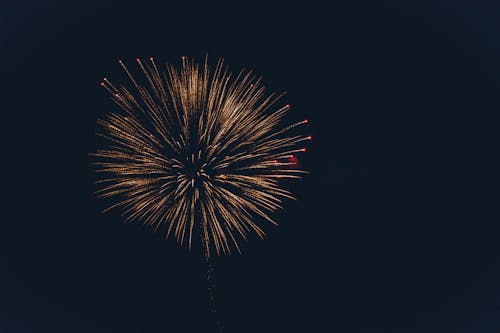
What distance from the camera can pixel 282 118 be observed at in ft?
35.1

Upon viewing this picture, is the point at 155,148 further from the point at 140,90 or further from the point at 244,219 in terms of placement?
the point at 244,219

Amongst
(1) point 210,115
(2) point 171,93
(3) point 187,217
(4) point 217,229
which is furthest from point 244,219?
(2) point 171,93

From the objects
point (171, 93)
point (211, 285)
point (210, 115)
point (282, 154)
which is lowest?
point (211, 285)

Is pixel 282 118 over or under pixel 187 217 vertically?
over

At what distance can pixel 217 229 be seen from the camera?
10156 millimetres

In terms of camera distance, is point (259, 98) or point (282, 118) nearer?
point (259, 98)

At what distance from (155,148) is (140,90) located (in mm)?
1329

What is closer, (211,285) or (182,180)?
(182,180)

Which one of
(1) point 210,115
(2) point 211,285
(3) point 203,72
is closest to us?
(1) point 210,115

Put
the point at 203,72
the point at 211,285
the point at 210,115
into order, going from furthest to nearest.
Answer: the point at 211,285 → the point at 203,72 → the point at 210,115

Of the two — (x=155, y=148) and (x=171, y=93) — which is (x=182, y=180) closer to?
(x=155, y=148)

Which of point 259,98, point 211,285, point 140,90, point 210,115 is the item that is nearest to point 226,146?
point 210,115

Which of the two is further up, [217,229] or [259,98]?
[259,98]

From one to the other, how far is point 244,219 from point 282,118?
261 centimetres
